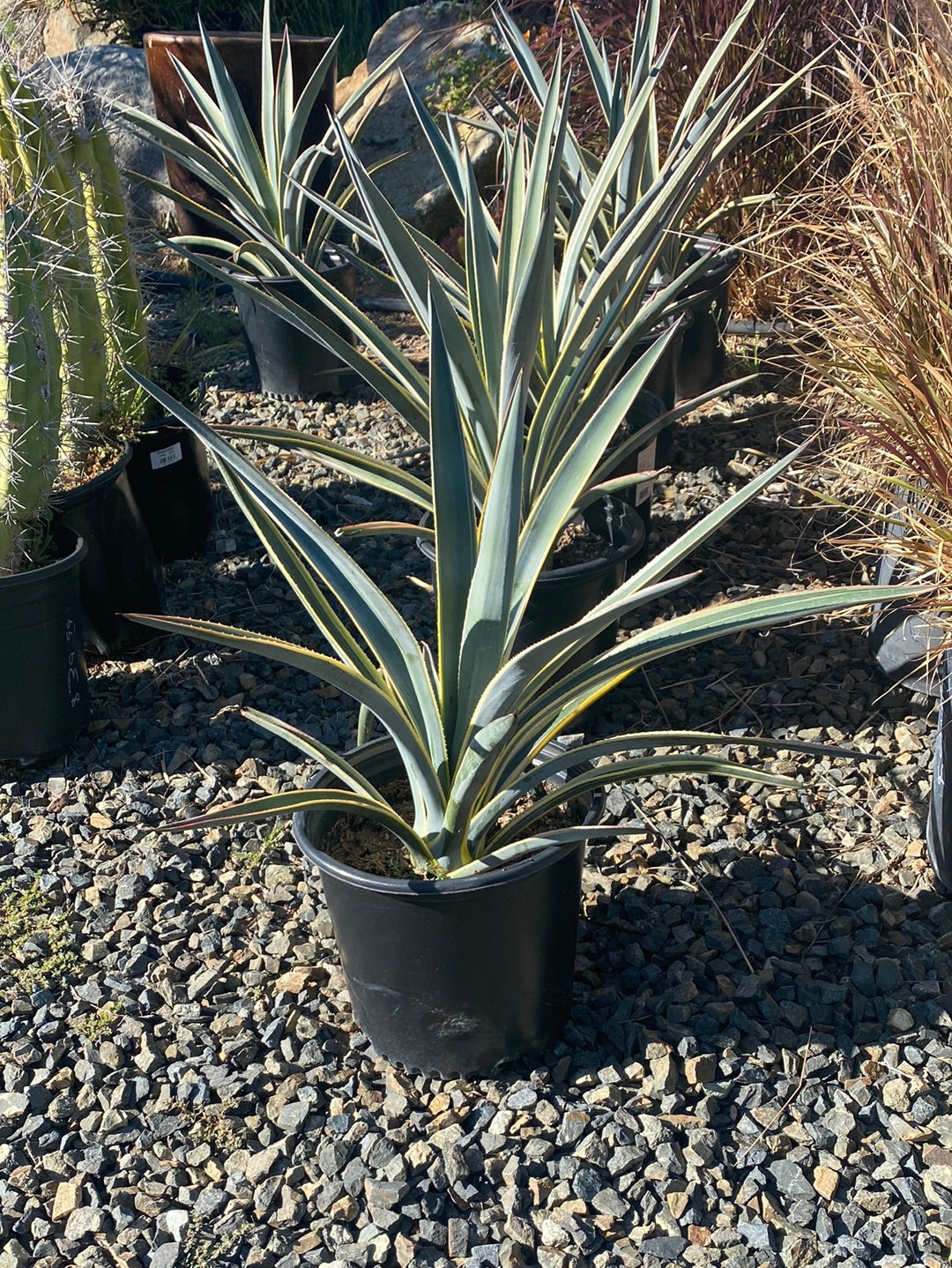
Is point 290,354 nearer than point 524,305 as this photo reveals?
No

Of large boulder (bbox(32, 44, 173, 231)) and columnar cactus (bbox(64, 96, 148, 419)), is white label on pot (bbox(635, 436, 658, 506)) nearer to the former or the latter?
columnar cactus (bbox(64, 96, 148, 419))

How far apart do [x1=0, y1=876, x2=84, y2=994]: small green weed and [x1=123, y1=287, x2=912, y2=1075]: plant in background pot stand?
519 mm

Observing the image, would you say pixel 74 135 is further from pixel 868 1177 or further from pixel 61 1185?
pixel 868 1177

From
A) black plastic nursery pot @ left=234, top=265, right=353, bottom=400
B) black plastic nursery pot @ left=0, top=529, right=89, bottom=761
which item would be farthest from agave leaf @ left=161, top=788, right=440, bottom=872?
black plastic nursery pot @ left=234, top=265, right=353, bottom=400

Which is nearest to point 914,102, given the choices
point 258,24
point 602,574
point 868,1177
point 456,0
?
point 602,574

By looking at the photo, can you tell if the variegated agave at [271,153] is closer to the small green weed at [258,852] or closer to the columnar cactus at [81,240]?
the columnar cactus at [81,240]

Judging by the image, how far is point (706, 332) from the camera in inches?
130

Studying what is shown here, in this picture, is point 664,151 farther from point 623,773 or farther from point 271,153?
point 623,773

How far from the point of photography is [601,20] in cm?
365

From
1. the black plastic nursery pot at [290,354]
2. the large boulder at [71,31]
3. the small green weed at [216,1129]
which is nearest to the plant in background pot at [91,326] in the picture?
the black plastic nursery pot at [290,354]

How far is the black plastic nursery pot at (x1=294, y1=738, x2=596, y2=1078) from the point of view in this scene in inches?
56.2

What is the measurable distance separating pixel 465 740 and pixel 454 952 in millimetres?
266

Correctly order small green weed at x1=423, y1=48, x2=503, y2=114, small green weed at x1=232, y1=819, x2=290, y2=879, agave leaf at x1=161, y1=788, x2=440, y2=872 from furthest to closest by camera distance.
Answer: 1. small green weed at x1=423, y1=48, x2=503, y2=114
2. small green weed at x1=232, y1=819, x2=290, y2=879
3. agave leaf at x1=161, y1=788, x2=440, y2=872

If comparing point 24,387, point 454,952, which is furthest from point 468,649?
point 24,387
